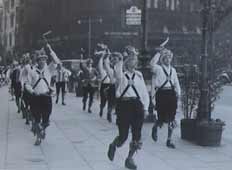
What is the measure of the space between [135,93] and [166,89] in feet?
8.91

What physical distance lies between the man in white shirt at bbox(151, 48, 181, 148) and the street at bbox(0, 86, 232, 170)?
61 centimetres

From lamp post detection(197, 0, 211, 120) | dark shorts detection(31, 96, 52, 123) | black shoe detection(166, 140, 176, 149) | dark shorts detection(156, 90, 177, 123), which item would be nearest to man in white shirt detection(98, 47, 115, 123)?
lamp post detection(197, 0, 211, 120)

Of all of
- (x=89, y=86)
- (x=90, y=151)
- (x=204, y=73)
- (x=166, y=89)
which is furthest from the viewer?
(x=89, y=86)

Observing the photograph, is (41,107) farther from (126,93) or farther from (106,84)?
(106,84)

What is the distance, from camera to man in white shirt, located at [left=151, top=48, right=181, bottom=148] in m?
12.6

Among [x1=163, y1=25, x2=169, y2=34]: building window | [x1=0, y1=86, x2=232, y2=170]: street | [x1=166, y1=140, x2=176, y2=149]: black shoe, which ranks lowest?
[x1=0, y1=86, x2=232, y2=170]: street

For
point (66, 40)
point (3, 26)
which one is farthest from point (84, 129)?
point (3, 26)

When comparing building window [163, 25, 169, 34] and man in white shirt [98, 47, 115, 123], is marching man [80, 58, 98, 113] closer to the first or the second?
man in white shirt [98, 47, 115, 123]

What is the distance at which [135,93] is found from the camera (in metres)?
10.0

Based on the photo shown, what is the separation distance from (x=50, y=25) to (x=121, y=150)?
7487 cm

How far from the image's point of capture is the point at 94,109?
22.4 meters

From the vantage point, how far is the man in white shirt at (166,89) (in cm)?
1255

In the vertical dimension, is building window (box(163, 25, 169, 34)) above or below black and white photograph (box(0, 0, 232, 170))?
above

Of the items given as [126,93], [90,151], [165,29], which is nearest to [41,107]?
[90,151]
